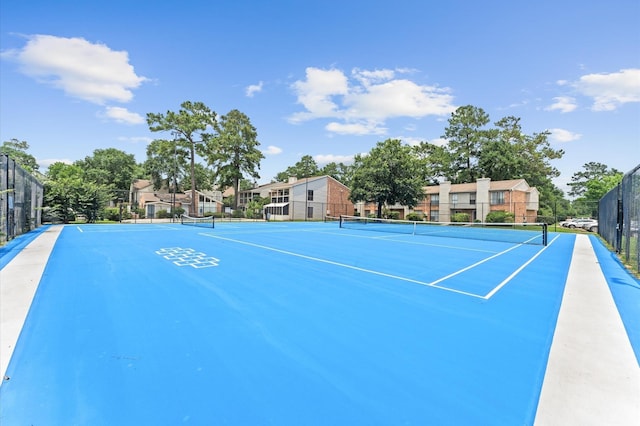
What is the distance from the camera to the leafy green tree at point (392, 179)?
34.5 meters

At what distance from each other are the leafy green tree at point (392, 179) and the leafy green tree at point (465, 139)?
1887 centimetres

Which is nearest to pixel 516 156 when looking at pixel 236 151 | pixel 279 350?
pixel 236 151

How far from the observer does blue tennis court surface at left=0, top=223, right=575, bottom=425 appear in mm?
2373

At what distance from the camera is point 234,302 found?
16.5ft

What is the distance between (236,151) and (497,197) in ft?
126

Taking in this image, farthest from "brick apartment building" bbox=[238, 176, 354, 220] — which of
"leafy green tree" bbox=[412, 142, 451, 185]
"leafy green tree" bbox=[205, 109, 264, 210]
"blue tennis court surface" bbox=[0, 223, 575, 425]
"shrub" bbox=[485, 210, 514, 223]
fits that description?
"blue tennis court surface" bbox=[0, 223, 575, 425]

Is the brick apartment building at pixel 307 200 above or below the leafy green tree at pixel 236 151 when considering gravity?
below

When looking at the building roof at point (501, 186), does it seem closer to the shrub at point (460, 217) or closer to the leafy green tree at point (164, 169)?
the shrub at point (460, 217)

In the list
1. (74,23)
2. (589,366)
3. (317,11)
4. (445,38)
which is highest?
(317,11)

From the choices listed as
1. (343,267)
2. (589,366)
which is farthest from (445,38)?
(589,366)

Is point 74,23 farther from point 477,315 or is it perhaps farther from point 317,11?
point 477,315

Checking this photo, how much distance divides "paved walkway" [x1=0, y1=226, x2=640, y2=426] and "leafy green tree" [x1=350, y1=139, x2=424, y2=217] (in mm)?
28670

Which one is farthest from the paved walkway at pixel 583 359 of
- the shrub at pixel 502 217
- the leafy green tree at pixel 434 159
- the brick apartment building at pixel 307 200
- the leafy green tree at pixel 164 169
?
the leafy green tree at pixel 164 169

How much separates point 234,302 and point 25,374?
2577 millimetres
